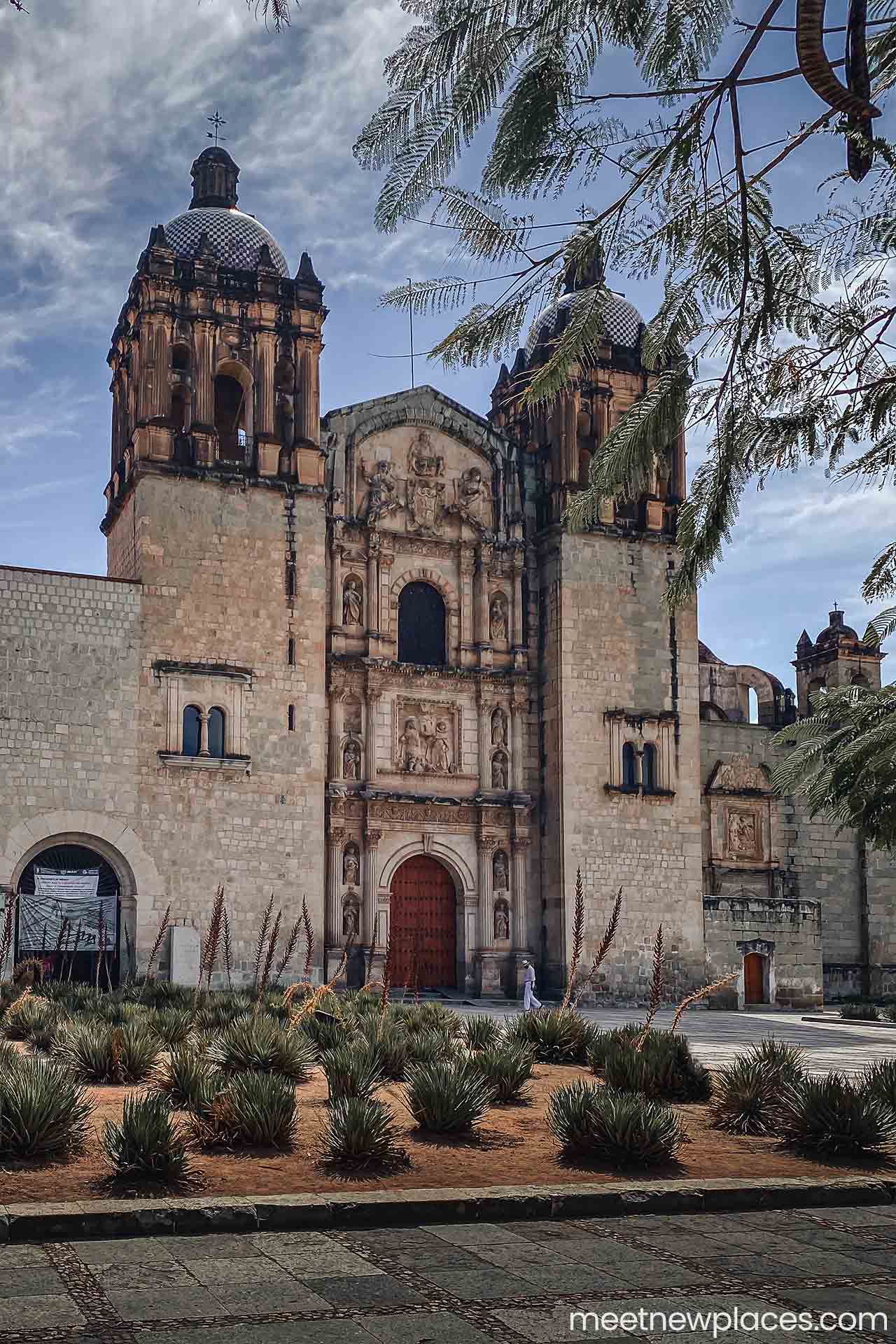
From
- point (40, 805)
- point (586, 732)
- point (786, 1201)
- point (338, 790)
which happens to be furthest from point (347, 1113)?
point (586, 732)

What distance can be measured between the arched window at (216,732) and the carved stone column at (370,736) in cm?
360

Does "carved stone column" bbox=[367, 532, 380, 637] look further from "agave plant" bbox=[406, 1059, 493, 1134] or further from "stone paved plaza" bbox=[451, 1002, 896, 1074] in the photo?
"agave plant" bbox=[406, 1059, 493, 1134]

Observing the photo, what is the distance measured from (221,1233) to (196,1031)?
340 inches

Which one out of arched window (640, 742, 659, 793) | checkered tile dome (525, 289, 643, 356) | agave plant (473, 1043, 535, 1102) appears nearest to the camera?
agave plant (473, 1043, 535, 1102)

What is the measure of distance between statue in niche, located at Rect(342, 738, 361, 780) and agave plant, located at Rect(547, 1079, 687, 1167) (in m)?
20.7

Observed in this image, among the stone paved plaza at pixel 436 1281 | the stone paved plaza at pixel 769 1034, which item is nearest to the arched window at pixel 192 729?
the stone paved plaza at pixel 769 1034

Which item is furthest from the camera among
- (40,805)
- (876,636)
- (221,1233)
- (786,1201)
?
(40,805)

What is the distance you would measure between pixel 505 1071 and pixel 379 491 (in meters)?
21.1

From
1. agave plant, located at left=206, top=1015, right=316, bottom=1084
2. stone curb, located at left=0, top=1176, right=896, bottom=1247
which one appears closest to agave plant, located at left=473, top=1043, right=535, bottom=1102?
agave plant, located at left=206, top=1015, right=316, bottom=1084

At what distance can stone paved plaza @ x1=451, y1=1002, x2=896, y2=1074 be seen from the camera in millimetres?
18062

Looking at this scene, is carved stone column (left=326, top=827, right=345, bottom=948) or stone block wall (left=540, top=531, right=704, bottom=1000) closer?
carved stone column (left=326, top=827, right=345, bottom=948)

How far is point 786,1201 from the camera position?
930 cm

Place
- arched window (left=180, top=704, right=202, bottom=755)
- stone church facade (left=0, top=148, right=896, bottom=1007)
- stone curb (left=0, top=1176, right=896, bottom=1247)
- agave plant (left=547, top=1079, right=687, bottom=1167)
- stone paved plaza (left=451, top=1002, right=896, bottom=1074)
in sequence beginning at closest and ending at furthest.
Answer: stone curb (left=0, top=1176, right=896, bottom=1247) → agave plant (left=547, top=1079, right=687, bottom=1167) → stone paved plaza (left=451, top=1002, right=896, bottom=1074) → stone church facade (left=0, top=148, right=896, bottom=1007) → arched window (left=180, top=704, right=202, bottom=755)

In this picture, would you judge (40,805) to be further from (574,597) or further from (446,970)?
(574,597)
